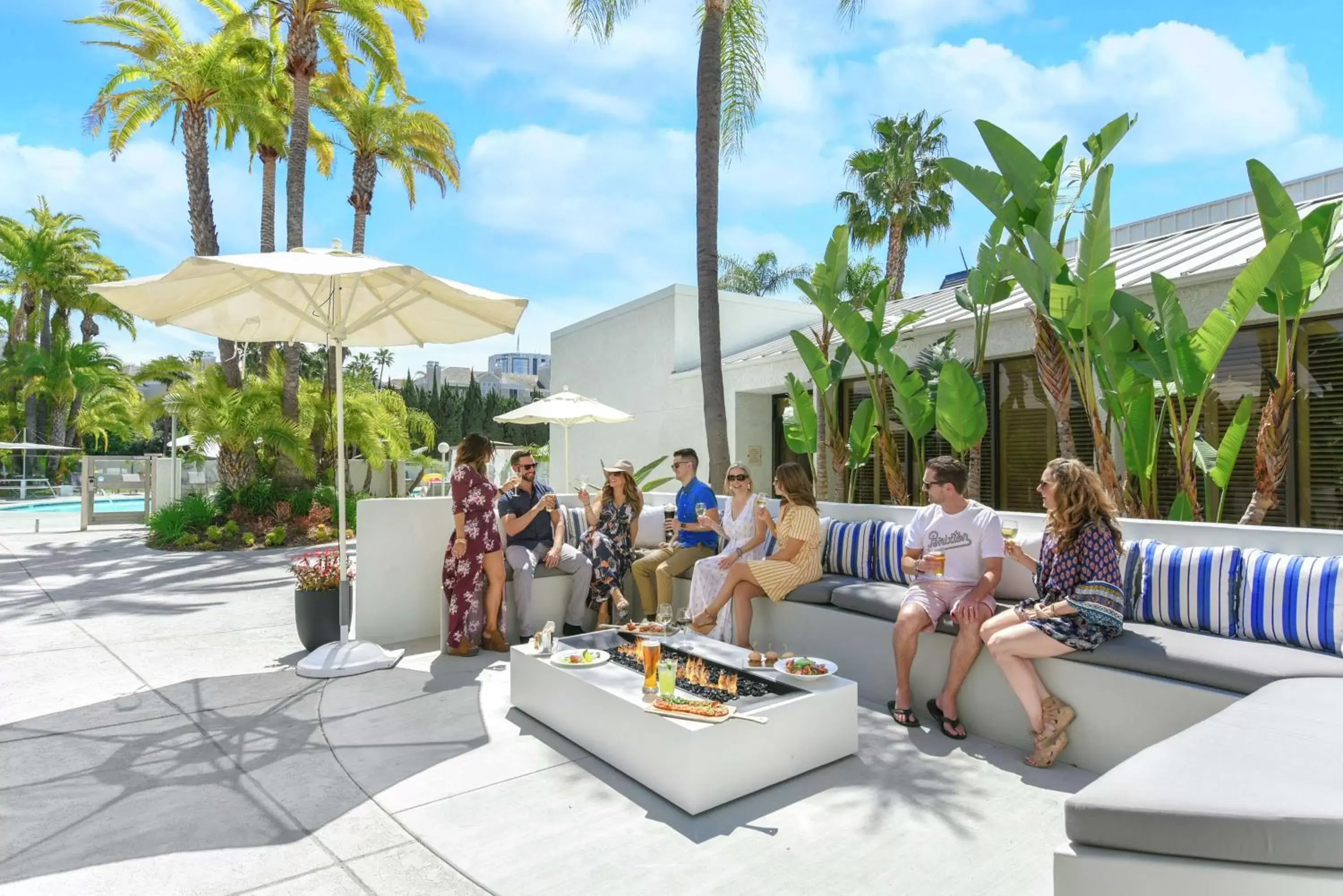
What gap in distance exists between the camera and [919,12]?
8508 mm

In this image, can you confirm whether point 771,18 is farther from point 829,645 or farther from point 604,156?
point 829,645

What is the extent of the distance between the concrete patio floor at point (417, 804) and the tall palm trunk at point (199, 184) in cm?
1170

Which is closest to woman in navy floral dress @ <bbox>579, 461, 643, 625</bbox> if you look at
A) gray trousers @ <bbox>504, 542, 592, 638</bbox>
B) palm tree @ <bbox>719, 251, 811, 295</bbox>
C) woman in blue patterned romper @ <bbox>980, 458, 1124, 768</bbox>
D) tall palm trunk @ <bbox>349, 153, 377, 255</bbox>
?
gray trousers @ <bbox>504, 542, 592, 638</bbox>

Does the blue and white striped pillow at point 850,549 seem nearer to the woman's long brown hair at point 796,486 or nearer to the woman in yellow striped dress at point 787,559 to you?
the woman in yellow striped dress at point 787,559

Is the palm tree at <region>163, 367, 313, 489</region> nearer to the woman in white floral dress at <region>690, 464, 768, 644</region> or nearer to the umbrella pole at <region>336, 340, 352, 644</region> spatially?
the umbrella pole at <region>336, 340, 352, 644</region>

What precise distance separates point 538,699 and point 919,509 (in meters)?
2.81

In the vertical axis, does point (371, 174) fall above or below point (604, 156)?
above

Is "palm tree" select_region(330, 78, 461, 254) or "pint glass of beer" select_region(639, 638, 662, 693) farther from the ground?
"palm tree" select_region(330, 78, 461, 254)

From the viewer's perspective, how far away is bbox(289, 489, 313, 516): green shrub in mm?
13789

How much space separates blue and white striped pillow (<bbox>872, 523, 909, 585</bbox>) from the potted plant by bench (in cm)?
406

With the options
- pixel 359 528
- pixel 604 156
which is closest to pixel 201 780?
pixel 359 528

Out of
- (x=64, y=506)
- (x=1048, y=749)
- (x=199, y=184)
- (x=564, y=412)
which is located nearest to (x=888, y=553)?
(x=1048, y=749)

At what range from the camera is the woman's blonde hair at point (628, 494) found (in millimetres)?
6594

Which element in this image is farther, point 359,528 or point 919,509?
point 359,528
